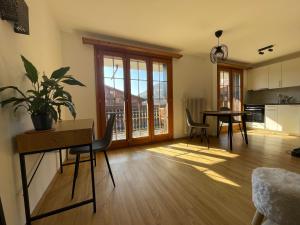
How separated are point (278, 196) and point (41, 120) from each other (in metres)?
1.67

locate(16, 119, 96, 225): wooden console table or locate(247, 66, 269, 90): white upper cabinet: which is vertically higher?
locate(247, 66, 269, 90): white upper cabinet

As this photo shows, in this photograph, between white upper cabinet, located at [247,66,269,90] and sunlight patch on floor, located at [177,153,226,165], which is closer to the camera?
sunlight patch on floor, located at [177,153,226,165]

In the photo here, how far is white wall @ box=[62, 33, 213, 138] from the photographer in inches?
126

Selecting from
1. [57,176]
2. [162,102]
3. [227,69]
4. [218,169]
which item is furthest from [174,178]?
[227,69]

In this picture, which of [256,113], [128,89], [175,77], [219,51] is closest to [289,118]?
[256,113]

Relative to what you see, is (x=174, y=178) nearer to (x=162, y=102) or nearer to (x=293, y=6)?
(x=162, y=102)

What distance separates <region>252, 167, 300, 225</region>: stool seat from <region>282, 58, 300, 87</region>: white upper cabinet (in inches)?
205

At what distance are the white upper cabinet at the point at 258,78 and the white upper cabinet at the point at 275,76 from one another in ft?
0.39

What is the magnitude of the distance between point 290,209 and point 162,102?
3596mm

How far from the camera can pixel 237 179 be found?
2.06 metres

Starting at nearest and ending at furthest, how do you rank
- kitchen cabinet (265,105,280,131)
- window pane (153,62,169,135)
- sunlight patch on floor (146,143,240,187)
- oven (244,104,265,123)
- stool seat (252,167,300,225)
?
1. stool seat (252,167,300,225)
2. sunlight patch on floor (146,143,240,187)
3. window pane (153,62,169,135)
4. kitchen cabinet (265,105,280,131)
5. oven (244,104,265,123)

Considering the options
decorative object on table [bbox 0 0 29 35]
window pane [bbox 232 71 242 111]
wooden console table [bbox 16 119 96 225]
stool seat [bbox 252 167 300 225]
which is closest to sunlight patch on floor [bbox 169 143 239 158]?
stool seat [bbox 252 167 300 225]

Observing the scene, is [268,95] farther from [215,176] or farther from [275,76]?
[215,176]

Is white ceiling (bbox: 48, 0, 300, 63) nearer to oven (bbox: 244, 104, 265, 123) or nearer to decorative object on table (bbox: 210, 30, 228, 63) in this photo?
decorative object on table (bbox: 210, 30, 228, 63)
